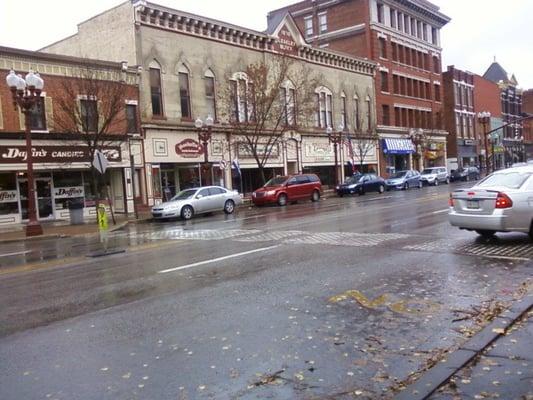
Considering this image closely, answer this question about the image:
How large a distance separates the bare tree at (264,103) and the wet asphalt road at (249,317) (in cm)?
2171

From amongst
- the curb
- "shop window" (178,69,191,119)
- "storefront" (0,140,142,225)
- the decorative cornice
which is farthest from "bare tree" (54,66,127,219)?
the curb

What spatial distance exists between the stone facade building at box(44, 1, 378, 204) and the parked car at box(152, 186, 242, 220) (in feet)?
14.0

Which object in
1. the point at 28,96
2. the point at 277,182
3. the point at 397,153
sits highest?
the point at 28,96

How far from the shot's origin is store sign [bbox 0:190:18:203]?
80.1ft

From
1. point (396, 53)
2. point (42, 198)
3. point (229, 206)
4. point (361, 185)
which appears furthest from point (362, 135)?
point (42, 198)

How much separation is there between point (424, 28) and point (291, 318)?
200ft

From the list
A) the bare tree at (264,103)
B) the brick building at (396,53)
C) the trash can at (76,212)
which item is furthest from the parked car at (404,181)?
the trash can at (76,212)

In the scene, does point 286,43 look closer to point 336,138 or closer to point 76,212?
point 336,138

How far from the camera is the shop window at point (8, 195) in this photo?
80.1 ft

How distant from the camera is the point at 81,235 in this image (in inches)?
767

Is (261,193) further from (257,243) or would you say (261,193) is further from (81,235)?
(257,243)

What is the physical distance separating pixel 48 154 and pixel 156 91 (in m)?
8.27

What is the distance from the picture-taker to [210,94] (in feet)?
113

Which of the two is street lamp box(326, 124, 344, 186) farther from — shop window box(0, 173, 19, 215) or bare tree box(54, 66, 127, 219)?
shop window box(0, 173, 19, 215)
